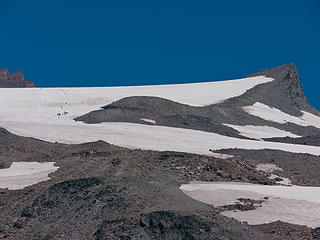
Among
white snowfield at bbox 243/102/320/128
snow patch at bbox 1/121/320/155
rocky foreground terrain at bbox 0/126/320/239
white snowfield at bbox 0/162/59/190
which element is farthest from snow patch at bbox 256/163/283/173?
white snowfield at bbox 243/102/320/128

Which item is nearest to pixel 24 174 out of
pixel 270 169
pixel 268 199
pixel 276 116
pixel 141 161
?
pixel 141 161

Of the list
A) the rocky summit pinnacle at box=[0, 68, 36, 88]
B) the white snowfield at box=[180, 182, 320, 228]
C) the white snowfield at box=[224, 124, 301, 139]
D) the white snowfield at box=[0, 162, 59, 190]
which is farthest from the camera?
the rocky summit pinnacle at box=[0, 68, 36, 88]

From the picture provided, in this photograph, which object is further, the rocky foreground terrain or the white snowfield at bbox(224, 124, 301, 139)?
the white snowfield at bbox(224, 124, 301, 139)

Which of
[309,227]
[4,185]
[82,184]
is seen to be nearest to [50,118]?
[4,185]

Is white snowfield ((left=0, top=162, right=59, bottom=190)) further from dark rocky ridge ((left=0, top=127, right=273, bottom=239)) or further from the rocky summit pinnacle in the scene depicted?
the rocky summit pinnacle

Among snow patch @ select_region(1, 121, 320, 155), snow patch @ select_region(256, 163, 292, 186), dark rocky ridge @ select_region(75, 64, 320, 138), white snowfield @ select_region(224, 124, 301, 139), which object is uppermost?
dark rocky ridge @ select_region(75, 64, 320, 138)

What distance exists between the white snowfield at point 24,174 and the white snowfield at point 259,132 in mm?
26707

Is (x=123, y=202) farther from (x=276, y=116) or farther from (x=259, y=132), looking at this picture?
(x=276, y=116)

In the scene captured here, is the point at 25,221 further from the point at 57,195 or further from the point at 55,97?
the point at 55,97

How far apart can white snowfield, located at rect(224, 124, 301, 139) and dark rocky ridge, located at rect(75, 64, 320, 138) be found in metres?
1.21

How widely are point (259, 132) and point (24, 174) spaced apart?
105 ft

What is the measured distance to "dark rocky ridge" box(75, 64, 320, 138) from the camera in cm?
5425

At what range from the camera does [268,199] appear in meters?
24.8

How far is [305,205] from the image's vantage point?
79.6 ft
